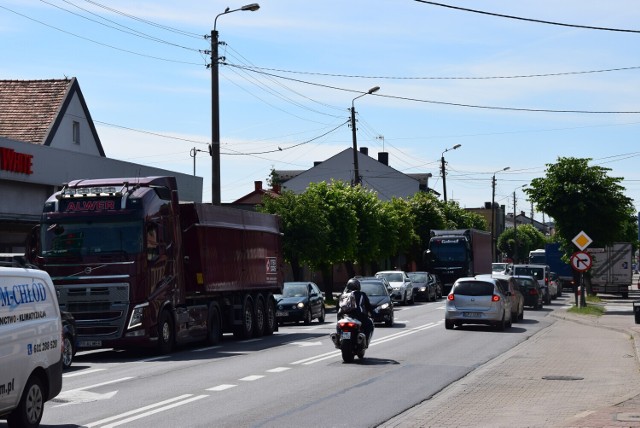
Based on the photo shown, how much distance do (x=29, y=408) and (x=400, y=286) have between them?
129 feet

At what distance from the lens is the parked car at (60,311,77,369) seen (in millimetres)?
19969

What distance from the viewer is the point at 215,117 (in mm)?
32062

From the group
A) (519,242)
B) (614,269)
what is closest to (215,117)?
(614,269)

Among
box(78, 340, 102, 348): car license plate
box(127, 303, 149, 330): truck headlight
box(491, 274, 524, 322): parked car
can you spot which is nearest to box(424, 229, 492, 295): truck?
box(491, 274, 524, 322): parked car

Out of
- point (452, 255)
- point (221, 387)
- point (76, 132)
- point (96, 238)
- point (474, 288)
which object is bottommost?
point (221, 387)

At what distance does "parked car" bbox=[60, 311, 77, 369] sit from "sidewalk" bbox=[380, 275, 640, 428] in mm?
7262

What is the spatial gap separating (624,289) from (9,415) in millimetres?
52144

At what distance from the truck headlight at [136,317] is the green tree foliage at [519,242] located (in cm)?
11189

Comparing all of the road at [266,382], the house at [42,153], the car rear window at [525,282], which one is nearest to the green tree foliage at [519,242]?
the car rear window at [525,282]

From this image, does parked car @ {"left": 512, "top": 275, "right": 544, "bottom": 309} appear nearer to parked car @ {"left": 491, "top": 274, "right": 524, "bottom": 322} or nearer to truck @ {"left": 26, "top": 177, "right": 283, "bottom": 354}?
parked car @ {"left": 491, "top": 274, "right": 524, "bottom": 322}

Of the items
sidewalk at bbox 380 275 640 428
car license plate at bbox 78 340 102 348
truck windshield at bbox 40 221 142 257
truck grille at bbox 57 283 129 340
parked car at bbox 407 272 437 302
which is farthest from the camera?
parked car at bbox 407 272 437 302

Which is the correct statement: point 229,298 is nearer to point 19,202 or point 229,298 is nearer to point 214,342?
point 214,342

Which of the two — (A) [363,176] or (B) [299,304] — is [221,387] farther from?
(A) [363,176]

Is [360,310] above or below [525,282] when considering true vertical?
below
